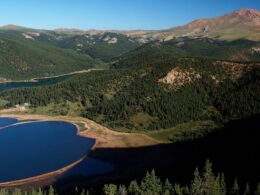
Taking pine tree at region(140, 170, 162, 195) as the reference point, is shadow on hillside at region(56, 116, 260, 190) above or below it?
Result: below

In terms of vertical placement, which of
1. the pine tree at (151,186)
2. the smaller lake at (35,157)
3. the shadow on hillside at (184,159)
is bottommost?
the smaller lake at (35,157)

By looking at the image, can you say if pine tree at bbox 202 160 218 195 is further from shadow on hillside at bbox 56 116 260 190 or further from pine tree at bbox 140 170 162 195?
shadow on hillside at bbox 56 116 260 190

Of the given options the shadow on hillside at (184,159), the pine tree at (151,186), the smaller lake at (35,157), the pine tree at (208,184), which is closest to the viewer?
the pine tree at (208,184)

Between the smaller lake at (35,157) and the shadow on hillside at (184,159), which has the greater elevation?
the shadow on hillside at (184,159)

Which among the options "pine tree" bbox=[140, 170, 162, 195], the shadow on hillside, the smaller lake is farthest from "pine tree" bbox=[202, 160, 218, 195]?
the smaller lake

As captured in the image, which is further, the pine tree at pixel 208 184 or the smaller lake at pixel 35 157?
the smaller lake at pixel 35 157

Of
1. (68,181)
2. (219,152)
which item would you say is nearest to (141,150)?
(219,152)

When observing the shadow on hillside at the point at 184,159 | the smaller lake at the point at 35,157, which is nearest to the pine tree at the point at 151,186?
the shadow on hillside at the point at 184,159

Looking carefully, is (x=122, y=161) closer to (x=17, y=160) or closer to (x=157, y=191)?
(x=17, y=160)

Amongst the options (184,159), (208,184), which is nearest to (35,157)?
(184,159)

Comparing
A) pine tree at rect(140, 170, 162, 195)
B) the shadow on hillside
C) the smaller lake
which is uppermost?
pine tree at rect(140, 170, 162, 195)

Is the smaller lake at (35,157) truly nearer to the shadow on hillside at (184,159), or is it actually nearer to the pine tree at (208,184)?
the shadow on hillside at (184,159)
